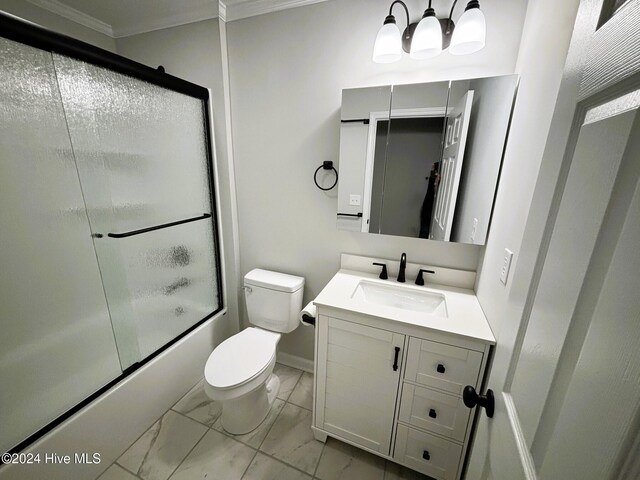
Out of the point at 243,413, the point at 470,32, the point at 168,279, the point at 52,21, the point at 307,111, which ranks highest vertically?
the point at 52,21

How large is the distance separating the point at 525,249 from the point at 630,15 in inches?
16.7

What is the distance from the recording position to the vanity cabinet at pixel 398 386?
1090 millimetres

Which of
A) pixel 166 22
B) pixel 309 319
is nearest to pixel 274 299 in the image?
pixel 309 319

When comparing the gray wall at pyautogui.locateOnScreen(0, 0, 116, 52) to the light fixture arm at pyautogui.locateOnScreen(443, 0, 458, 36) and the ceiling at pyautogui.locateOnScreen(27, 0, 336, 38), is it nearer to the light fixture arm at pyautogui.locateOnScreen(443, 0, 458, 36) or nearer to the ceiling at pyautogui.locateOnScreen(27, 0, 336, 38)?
the ceiling at pyautogui.locateOnScreen(27, 0, 336, 38)

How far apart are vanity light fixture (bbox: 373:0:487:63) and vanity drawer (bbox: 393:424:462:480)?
5.84 ft

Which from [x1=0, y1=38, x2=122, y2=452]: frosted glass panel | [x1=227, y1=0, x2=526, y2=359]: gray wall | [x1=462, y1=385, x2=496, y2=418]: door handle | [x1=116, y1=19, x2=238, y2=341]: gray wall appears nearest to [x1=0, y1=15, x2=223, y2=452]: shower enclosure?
[x1=0, y1=38, x2=122, y2=452]: frosted glass panel

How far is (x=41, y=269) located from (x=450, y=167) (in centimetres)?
207

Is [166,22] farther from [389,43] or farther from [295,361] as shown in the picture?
[295,361]

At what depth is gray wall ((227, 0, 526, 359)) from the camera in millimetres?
1301

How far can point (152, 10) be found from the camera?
160 centimetres

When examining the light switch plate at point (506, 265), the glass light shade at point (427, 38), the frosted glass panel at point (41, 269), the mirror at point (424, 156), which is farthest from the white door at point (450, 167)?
the frosted glass panel at point (41, 269)

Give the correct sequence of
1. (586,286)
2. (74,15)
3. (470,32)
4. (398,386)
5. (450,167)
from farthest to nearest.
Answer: (74,15) < (450,167) < (398,386) < (470,32) < (586,286)

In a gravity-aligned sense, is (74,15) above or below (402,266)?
above

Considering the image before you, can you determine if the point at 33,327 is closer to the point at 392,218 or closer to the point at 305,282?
the point at 305,282
